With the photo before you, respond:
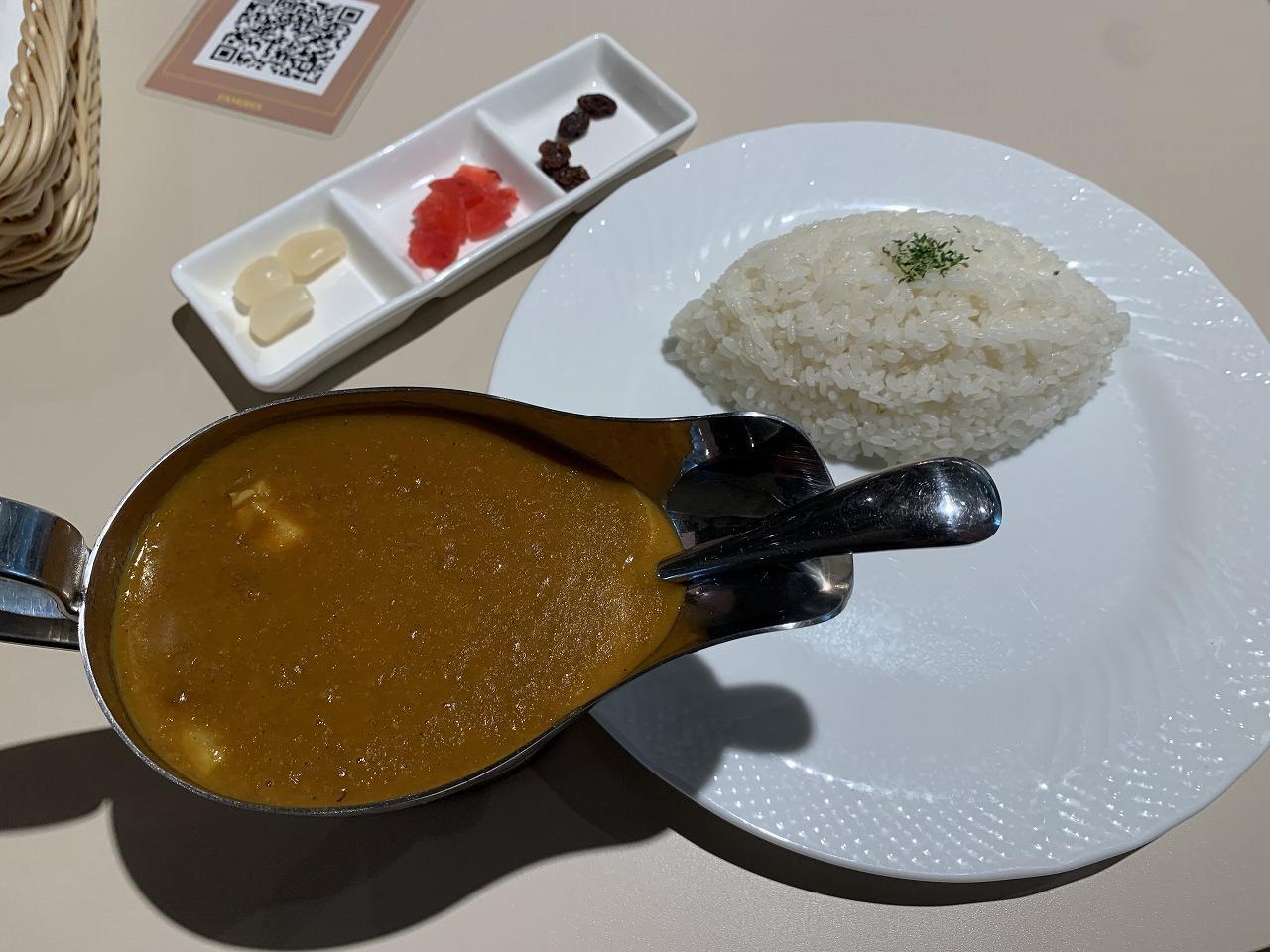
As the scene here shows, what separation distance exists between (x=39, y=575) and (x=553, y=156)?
147 cm

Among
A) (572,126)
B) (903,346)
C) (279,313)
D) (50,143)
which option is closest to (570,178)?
(572,126)

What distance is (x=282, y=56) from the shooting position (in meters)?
2.25

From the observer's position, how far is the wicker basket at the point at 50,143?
5.18ft

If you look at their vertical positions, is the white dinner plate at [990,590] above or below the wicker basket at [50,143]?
above

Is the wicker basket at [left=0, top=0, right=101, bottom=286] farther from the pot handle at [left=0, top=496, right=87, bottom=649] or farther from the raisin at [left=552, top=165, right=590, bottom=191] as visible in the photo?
the raisin at [left=552, top=165, right=590, bottom=191]

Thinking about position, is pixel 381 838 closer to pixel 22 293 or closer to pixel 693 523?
pixel 693 523

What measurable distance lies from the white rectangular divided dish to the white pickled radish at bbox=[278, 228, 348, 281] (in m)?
0.03

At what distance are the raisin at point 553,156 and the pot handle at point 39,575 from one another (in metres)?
1.36

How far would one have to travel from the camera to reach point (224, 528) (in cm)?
117

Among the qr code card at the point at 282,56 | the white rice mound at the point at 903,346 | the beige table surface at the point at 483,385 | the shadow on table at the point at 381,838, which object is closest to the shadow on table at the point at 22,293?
the beige table surface at the point at 483,385

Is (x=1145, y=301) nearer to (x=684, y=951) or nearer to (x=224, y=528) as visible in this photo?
(x=684, y=951)

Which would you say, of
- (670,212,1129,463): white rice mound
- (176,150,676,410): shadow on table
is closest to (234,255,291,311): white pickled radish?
(176,150,676,410): shadow on table

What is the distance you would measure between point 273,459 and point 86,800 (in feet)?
2.31

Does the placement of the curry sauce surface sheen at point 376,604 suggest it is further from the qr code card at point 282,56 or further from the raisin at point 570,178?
the qr code card at point 282,56
